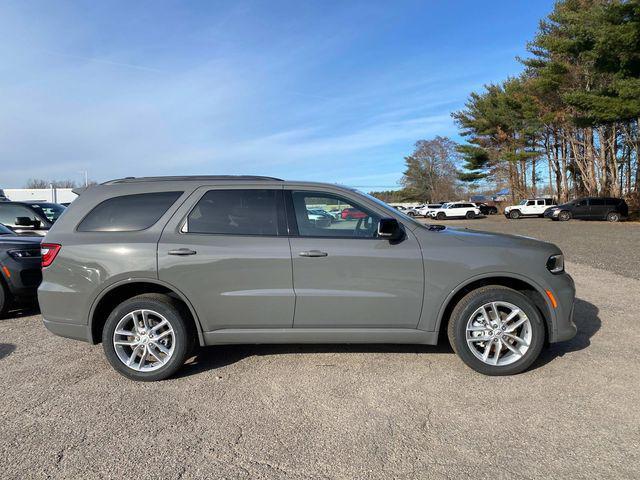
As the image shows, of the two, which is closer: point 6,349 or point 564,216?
point 6,349

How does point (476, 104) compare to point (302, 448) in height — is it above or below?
above

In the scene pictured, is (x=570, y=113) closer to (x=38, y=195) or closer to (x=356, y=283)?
(x=356, y=283)

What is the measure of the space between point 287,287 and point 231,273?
494mm

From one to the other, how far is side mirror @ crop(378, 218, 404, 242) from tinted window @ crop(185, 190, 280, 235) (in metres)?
0.92

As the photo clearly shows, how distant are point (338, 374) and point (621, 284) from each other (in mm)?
6297

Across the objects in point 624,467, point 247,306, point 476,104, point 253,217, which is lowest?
point 624,467

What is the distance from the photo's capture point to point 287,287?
361 centimetres

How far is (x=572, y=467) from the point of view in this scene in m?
2.44

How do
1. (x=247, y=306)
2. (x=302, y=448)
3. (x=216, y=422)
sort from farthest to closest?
(x=247, y=306) → (x=216, y=422) → (x=302, y=448)

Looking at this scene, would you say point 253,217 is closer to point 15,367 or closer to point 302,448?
point 302,448

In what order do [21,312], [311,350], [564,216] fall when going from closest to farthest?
1. [311,350]
2. [21,312]
3. [564,216]

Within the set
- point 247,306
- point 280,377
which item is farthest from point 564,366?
point 247,306

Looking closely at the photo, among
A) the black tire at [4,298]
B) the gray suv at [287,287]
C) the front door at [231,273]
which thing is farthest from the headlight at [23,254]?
the front door at [231,273]

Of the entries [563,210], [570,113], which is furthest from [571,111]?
[563,210]
